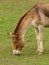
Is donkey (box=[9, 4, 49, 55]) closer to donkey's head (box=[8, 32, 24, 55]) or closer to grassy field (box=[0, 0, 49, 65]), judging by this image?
donkey's head (box=[8, 32, 24, 55])

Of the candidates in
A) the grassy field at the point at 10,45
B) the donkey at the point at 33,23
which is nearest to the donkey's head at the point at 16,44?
the donkey at the point at 33,23

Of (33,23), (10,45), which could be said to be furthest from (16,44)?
(10,45)

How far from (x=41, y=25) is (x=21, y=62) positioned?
1.44 m

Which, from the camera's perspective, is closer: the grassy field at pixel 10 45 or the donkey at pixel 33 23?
the grassy field at pixel 10 45

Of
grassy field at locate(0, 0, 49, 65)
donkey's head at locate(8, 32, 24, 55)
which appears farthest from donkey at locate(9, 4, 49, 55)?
grassy field at locate(0, 0, 49, 65)

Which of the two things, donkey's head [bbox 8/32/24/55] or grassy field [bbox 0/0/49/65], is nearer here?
grassy field [bbox 0/0/49/65]

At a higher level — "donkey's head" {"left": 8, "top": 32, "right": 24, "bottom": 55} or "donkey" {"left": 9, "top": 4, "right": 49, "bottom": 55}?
"donkey" {"left": 9, "top": 4, "right": 49, "bottom": 55}

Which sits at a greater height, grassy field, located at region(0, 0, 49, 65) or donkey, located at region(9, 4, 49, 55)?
donkey, located at region(9, 4, 49, 55)

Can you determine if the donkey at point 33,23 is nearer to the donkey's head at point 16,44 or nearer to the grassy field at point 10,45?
the donkey's head at point 16,44

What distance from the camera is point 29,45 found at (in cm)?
1136

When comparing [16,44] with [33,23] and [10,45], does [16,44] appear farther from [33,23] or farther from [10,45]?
[10,45]

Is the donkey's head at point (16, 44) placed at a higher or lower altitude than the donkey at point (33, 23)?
lower

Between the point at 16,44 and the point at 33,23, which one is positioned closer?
the point at 16,44

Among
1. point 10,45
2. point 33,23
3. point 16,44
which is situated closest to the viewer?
point 16,44
